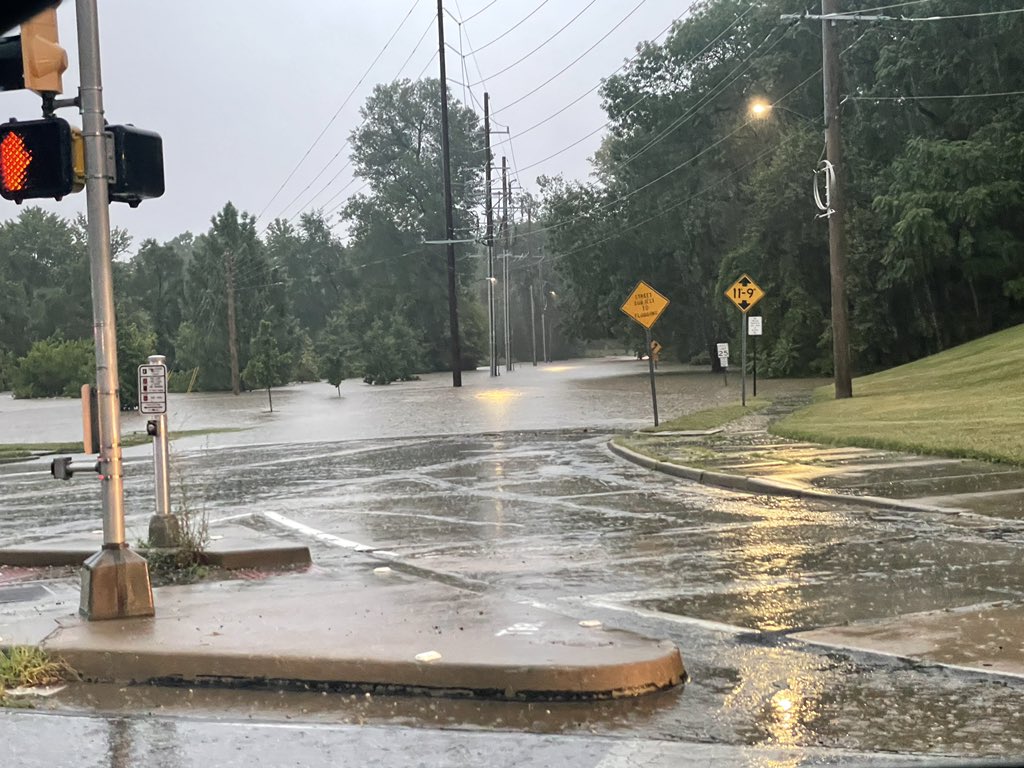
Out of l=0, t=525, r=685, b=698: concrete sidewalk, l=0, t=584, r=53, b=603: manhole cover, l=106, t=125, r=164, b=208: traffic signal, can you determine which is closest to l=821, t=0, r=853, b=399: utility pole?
l=0, t=525, r=685, b=698: concrete sidewalk

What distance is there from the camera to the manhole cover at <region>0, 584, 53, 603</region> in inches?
345

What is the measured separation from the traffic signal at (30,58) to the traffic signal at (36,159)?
26 cm

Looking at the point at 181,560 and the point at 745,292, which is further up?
the point at 745,292

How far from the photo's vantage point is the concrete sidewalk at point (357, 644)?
6.02 metres

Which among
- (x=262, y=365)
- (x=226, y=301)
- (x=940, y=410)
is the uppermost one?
(x=226, y=301)

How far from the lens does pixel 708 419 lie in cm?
2562

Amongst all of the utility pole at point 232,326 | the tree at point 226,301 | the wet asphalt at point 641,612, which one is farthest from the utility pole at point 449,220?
the wet asphalt at point 641,612

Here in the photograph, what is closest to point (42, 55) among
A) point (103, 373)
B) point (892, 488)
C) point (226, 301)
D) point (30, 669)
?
point (103, 373)

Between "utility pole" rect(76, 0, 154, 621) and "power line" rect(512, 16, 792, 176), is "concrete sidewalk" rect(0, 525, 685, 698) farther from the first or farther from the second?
"power line" rect(512, 16, 792, 176)

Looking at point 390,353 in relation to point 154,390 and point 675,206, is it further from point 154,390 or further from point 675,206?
point 154,390

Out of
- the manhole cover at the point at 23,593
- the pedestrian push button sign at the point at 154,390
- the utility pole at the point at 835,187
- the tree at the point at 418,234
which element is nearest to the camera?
the manhole cover at the point at 23,593

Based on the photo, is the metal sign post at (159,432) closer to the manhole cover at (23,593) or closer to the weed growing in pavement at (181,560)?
the weed growing in pavement at (181,560)

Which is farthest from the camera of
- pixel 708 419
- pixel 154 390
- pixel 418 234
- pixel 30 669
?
pixel 418 234

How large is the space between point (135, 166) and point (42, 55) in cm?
89
